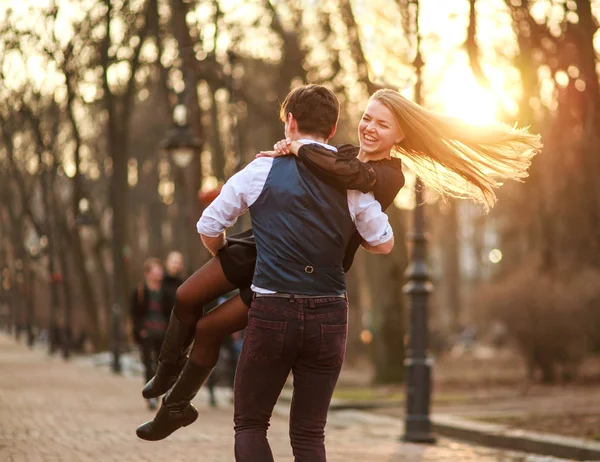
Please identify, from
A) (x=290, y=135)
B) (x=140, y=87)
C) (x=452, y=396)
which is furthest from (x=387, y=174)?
(x=140, y=87)

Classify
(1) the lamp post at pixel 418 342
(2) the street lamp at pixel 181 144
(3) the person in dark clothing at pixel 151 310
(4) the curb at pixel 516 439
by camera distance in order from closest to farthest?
(4) the curb at pixel 516 439 < (1) the lamp post at pixel 418 342 < (3) the person in dark clothing at pixel 151 310 < (2) the street lamp at pixel 181 144

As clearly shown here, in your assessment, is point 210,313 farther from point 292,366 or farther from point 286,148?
point 286,148

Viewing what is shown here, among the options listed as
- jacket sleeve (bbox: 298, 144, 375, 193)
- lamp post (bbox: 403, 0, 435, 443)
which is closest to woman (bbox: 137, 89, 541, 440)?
jacket sleeve (bbox: 298, 144, 375, 193)

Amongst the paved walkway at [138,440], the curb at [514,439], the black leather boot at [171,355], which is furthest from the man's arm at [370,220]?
the curb at [514,439]

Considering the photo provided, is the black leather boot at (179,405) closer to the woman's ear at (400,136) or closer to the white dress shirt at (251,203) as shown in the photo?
the white dress shirt at (251,203)

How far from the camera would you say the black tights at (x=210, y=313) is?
5.66 meters

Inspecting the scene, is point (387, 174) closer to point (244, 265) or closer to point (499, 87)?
point (244, 265)

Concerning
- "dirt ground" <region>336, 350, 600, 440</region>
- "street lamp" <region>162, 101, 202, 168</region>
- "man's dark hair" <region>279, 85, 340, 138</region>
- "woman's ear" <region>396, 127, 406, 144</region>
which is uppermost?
"street lamp" <region>162, 101, 202, 168</region>

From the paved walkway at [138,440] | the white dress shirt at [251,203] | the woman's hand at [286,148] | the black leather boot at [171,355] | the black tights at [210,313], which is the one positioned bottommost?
the paved walkway at [138,440]

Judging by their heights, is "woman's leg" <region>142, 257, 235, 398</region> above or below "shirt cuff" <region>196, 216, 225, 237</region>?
below

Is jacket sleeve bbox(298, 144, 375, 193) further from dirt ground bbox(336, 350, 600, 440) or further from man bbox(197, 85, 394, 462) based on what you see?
dirt ground bbox(336, 350, 600, 440)

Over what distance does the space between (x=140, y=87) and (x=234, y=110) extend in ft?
42.6

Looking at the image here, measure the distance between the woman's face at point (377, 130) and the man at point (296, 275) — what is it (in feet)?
0.78

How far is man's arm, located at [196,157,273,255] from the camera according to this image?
17.7 ft
